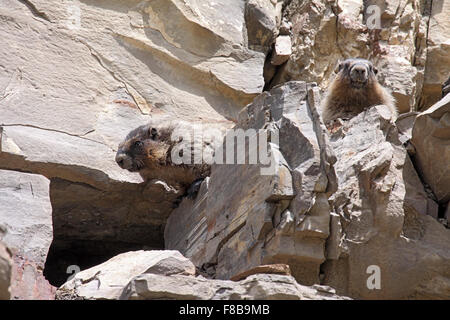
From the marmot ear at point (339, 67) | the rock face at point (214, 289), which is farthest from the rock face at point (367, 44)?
the rock face at point (214, 289)

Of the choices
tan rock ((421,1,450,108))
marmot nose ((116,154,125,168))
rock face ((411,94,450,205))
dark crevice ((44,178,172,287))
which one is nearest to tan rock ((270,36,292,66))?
tan rock ((421,1,450,108))

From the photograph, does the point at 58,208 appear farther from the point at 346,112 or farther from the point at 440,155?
the point at 440,155

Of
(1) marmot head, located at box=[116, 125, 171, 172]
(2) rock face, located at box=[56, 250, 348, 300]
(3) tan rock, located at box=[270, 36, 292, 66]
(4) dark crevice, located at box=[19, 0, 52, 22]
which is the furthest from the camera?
(3) tan rock, located at box=[270, 36, 292, 66]

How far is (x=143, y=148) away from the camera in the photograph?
842 cm

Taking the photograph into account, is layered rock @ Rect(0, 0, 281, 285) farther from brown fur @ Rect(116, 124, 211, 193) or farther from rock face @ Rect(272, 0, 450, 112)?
rock face @ Rect(272, 0, 450, 112)

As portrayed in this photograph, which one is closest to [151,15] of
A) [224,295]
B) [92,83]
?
[92,83]

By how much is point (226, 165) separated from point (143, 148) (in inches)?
61.4

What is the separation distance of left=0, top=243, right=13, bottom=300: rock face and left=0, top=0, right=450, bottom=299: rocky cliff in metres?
0.01

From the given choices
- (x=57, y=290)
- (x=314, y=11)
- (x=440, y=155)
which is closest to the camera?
(x=57, y=290)

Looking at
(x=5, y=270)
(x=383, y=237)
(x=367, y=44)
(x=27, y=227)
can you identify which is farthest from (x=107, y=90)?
(x=5, y=270)

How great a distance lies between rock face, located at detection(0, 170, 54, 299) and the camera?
20.0 feet

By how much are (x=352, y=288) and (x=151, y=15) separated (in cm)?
439

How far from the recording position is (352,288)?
6.39 metres
